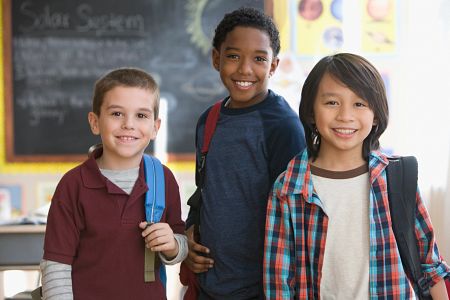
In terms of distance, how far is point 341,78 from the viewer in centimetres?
150

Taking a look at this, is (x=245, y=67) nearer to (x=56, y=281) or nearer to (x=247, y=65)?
(x=247, y=65)

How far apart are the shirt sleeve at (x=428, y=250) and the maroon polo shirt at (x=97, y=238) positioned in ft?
2.40

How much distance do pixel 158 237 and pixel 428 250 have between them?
2.31 ft

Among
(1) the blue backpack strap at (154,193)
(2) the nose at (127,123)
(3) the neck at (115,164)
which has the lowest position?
(1) the blue backpack strap at (154,193)

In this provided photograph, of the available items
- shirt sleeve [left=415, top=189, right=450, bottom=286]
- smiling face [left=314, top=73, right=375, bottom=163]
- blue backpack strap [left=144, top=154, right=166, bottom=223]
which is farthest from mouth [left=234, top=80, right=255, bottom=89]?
shirt sleeve [left=415, top=189, right=450, bottom=286]

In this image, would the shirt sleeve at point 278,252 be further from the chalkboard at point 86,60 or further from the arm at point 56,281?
the chalkboard at point 86,60

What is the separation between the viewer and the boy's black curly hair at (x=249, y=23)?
5.72 ft

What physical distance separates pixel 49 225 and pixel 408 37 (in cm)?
340

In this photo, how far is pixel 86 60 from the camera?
417 cm

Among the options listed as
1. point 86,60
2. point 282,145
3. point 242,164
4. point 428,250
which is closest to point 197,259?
point 242,164

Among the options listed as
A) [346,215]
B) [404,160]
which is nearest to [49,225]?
[346,215]

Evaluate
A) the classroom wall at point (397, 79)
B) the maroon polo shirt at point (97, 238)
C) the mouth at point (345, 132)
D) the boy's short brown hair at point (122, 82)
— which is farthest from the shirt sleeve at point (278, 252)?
the classroom wall at point (397, 79)

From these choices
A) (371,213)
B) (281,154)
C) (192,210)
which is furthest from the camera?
(192,210)

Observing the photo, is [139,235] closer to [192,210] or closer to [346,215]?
[192,210]
